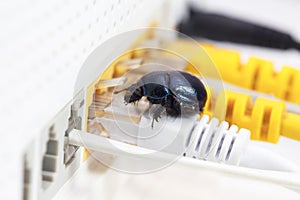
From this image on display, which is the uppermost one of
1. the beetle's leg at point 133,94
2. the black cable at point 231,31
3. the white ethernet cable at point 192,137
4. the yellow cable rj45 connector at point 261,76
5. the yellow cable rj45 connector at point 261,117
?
the black cable at point 231,31

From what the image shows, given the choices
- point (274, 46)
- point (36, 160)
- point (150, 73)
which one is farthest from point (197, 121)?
point (274, 46)

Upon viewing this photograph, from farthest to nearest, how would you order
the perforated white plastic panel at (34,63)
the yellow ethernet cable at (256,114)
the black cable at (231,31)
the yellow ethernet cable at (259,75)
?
the black cable at (231,31)
the yellow ethernet cable at (259,75)
the yellow ethernet cable at (256,114)
the perforated white plastic panel at (34,63)

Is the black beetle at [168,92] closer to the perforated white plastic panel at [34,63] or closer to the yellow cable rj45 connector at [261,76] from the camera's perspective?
the perforated white plastic panel at [34,63]

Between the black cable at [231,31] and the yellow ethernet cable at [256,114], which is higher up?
the black cable at [231,31]

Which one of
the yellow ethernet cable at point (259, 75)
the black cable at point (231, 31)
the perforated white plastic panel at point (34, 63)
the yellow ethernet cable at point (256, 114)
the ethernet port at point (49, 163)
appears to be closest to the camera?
the perforated white plastic panel at point (34, 63)

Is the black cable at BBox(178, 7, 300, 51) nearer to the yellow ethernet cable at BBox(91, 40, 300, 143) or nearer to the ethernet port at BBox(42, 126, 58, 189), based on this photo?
the yellow ethernet cable at BBox(91, 40, 300, 143)

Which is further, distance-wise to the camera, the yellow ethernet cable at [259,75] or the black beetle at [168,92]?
the yellow ethernet cable at [259,75]

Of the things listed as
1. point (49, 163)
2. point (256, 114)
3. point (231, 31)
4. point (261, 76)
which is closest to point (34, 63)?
point (49, 163)

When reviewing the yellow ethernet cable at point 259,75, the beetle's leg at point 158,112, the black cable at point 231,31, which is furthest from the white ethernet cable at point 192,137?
the black cable at point 231,31
